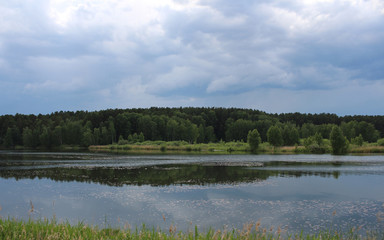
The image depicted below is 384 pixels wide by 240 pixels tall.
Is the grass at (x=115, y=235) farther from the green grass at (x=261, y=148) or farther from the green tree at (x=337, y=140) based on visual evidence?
the green grass at (x=261, y=148)

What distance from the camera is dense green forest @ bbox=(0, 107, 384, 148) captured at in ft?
447

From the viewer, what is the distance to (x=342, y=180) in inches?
1121

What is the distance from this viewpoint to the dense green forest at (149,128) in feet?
447

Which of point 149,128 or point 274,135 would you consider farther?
point 149,128

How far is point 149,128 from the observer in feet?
471

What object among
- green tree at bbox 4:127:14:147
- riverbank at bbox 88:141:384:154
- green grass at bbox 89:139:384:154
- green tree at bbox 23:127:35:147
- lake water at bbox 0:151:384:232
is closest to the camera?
lake water at bbox 0:151:384:232

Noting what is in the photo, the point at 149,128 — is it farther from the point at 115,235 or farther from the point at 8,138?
the point at 115,235

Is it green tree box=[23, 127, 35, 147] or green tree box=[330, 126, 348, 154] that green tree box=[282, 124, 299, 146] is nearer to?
green tree box=[330, 126, 348, 154]

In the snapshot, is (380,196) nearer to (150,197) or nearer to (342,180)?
(342,180)

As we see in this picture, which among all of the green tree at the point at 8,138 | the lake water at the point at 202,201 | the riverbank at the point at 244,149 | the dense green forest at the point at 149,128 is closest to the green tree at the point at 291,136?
the riverbank at the point at 244,149

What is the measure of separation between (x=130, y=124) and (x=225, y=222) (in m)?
134

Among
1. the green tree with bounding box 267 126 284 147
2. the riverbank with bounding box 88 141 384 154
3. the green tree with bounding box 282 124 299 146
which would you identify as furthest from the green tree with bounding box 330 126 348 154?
the green tree with bounding box 282 124 299 146

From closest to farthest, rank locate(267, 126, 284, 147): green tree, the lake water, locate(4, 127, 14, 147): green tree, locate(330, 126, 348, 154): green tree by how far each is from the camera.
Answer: the lake water → locate(330, 126, 348, 154): green tree → locate(267, 126, 284, 147): green tree → locate(4, 127, 14, 147): green tree

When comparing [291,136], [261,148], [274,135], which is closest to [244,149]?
[261,148]
